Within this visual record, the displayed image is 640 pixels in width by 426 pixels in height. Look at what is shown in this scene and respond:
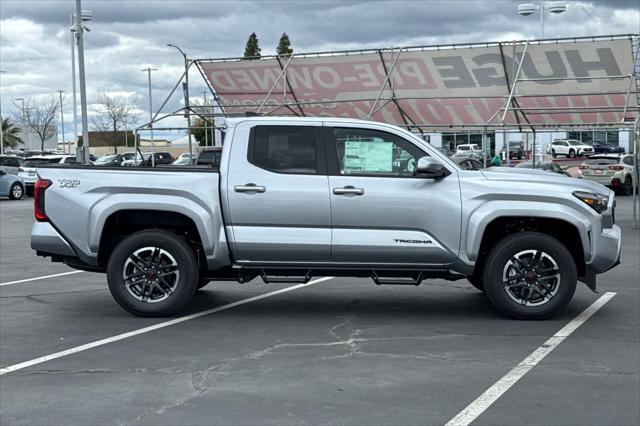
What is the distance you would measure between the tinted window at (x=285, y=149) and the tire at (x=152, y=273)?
1.16 m

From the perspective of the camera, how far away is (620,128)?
19203 millimetres

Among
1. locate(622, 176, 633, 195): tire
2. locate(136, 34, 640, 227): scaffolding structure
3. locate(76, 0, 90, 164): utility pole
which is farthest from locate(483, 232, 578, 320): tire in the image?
locate(622, 176, 633, 195): tire

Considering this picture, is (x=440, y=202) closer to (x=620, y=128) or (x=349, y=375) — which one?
(x=349, y=375)

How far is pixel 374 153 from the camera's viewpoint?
897 cm

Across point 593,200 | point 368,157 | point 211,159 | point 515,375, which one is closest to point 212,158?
point 211,159

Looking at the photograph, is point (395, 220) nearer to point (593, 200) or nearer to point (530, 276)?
point (530, 276)

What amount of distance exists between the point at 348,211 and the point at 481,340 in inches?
69.4

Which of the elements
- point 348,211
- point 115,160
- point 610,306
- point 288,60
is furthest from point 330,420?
point 115,160

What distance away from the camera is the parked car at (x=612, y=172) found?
33.2 meters

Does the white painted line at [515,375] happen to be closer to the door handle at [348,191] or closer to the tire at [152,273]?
the door handle at [348,191]

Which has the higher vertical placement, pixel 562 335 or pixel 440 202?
pixel 440 202

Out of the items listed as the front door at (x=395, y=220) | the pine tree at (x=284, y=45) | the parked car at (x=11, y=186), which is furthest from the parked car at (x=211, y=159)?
the pine tree at (x=284, y=45)

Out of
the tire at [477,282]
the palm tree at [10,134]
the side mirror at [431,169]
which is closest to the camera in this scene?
the side mirror at [431,169]

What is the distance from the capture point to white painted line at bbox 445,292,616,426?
571 cm
